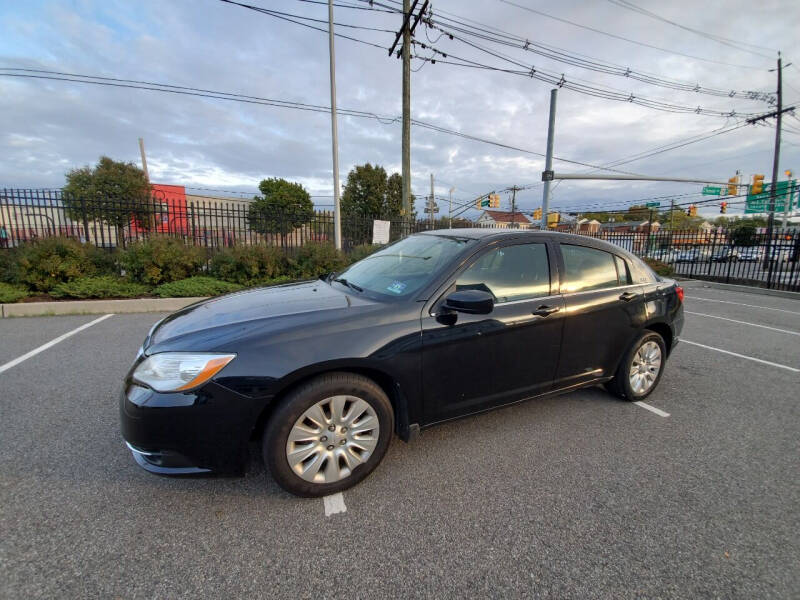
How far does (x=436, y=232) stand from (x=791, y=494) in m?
2.92

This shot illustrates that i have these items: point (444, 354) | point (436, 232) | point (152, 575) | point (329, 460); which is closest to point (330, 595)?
point (329, 460)

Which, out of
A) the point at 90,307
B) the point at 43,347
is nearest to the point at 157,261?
the point at 90,307

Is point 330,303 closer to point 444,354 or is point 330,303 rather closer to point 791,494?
point 444,354

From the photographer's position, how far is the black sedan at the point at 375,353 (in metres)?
1.90

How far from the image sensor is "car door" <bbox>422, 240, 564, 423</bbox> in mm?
2297

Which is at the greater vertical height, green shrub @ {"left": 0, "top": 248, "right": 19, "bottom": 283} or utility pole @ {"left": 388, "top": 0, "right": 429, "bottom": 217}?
utility pole @ {"left": 388, "top": 0, "right": 429, "bottom": 217}

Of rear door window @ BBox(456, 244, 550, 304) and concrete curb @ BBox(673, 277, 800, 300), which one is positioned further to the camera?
concrete curb @ BBox(673, 277, 800, 300)

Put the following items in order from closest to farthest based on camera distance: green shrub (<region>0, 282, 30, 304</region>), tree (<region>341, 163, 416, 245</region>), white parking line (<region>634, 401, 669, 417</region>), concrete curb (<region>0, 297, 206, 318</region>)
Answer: white parking line (<region>634, 401, 669, 417</region>), concrete curb (<region>0, 297, 206, 318</region>), green shrub (<region>0, 282, 30, 304</region>), tree (<region>341, 163, 416, 245</region>)

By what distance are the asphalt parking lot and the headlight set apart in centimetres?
71

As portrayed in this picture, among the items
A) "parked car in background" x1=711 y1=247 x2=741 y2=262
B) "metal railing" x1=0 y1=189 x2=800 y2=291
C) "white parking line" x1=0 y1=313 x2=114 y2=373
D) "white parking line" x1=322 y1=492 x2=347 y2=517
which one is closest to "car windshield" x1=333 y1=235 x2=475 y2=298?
"white parking line" x1=322 y1=492 x2=347 y2=517

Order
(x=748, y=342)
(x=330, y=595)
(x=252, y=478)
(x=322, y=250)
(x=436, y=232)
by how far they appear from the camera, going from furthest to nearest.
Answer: (x=322, y=250) → (x=748, y=342) → (x=436, y=232) → (x=252, y=478) → (x=330, y=595)

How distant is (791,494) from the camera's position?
219 centimetres

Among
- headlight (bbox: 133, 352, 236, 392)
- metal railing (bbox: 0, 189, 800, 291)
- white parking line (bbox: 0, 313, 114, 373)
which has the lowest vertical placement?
white parking line (bbox: 0, 313, 114, 373)

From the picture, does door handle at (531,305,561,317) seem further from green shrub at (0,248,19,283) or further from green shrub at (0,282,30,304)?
green shrub at (0,248,19,283)
